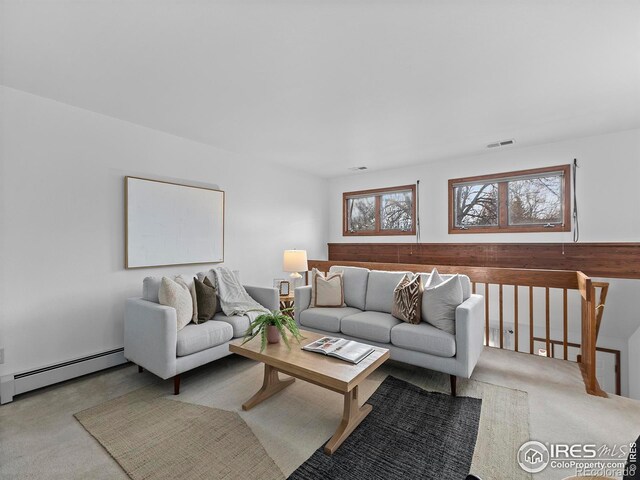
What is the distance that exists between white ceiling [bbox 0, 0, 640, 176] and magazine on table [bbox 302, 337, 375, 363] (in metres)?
2.04

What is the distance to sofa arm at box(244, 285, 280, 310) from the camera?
3342mm

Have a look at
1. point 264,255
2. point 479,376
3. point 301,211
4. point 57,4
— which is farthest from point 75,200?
point 479,376

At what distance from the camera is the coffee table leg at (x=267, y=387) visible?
86.2 inches

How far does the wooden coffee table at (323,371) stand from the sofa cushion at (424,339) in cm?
54

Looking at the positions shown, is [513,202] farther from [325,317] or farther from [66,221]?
[66,221]

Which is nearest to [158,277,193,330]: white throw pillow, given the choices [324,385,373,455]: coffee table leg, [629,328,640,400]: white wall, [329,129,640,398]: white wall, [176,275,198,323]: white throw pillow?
[176,275,198,323]: white throw pillow

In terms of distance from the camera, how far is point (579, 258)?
3.63 m

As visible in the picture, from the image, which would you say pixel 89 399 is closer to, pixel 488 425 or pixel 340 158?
pixel 488 425

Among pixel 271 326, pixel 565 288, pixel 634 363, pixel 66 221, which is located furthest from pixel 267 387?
pixel 634 363

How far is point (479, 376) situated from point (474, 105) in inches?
97.8

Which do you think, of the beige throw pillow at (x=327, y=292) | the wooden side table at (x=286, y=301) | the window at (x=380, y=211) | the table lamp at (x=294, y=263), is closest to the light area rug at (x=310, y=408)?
the beige throw pillow at (x=327, y=292)

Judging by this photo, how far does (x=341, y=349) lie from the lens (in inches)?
83.0

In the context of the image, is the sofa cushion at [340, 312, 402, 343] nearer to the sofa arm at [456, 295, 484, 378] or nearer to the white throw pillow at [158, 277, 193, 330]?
the sofa arm at [456, 295, 484, 378]

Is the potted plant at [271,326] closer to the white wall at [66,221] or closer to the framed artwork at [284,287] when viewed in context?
the white wall at [66,221]
